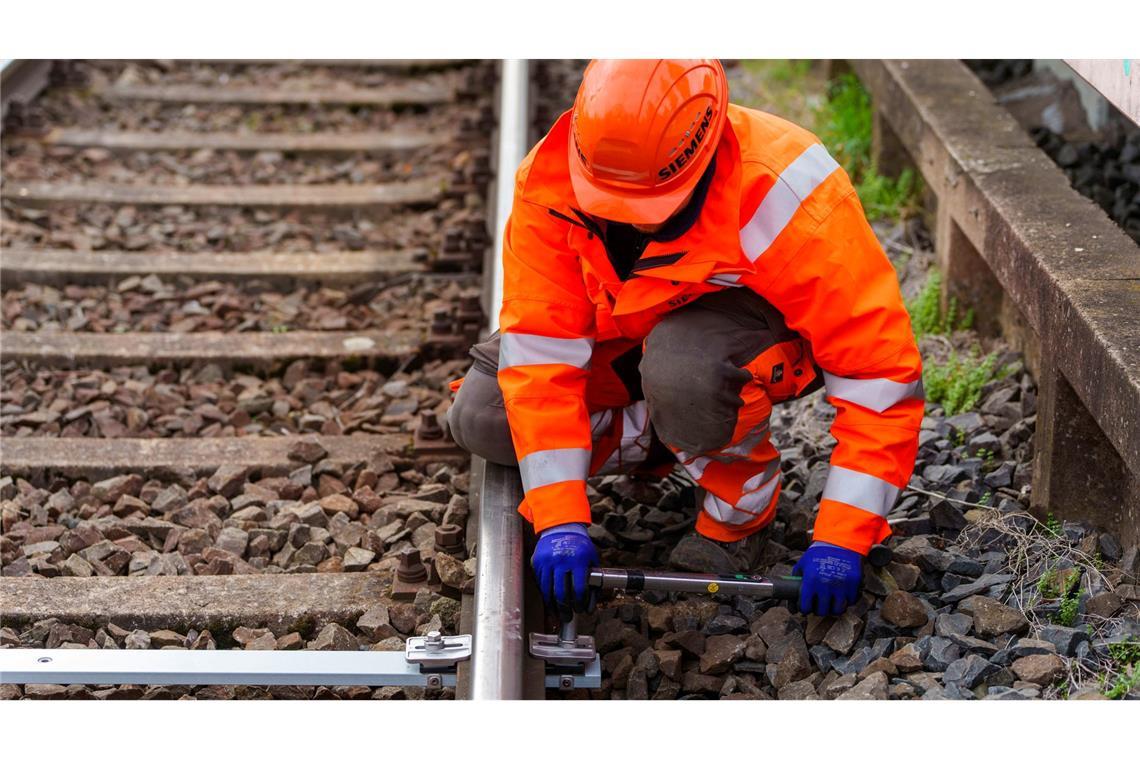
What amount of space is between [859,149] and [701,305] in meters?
2.95

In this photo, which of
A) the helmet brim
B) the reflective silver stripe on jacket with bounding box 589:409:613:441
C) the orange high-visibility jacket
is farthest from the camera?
the reflective silver stripe on jacket with bounding box 589:409:613:441

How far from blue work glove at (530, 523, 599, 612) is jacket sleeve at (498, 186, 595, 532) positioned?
0.05 m

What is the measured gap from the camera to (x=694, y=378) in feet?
10.3

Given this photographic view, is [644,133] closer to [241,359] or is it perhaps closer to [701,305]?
[701,305]

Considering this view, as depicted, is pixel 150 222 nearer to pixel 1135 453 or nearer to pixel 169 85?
pixel 169 85

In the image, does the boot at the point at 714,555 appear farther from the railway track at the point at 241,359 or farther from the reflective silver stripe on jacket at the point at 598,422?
the railway track at the point at 241,359

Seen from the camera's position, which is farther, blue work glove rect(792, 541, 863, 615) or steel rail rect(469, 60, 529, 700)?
blue work glove rect(792, 541, 863, 615)

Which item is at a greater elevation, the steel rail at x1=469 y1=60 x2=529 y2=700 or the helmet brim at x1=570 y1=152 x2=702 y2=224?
the helmet brim at x1=570 y1=152 x2=702 y2=224

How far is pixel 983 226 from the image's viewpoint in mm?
4137

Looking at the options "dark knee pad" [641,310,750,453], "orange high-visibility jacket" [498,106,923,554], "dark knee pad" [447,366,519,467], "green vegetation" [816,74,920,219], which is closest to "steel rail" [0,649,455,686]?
"orange high-visibility jacket" [498,106,923,554]

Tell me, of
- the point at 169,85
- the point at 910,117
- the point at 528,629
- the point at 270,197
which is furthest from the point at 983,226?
the point at 169,85

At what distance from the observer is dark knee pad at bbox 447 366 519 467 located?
3469 millimetres

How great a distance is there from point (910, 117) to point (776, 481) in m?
2.21

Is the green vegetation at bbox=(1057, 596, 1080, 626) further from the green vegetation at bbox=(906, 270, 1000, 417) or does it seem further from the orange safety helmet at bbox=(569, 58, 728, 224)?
the orange safety helmet at bbox=(569, 58, 728, 224)
